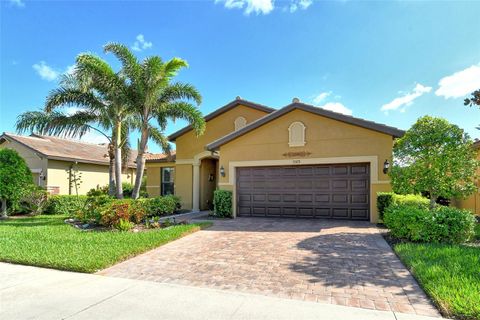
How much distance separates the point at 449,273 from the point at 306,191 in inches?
308

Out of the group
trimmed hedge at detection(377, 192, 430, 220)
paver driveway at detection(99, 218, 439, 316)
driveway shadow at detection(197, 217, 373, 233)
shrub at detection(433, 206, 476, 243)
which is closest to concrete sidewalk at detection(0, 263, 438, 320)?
paver driveway at detection(99, 218, 439, 316)

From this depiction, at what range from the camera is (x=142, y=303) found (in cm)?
435

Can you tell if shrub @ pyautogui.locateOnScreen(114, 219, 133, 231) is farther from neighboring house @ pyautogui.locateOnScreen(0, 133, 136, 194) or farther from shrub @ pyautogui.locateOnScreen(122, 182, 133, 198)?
shrub @ pyautogui.locateOnScreen(122, 182, 133, 198)

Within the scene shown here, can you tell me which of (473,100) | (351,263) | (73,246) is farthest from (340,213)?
(73,246)

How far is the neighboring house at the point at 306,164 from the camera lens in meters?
11.7

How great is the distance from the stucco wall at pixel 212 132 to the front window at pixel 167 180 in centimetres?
174

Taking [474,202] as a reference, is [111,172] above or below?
above

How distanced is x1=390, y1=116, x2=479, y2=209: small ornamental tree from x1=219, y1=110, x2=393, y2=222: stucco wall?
7.08ft

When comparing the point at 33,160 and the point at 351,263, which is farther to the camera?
the point at 33,160

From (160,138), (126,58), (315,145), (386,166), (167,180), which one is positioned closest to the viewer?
(386,166)

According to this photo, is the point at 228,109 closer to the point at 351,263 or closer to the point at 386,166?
the point at 386,166

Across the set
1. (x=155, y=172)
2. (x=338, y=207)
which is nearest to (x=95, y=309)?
(x=338, y=207)

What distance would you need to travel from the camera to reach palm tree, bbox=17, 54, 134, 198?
41.7 ft

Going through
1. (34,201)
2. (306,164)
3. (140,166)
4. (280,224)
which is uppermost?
(306,164)
